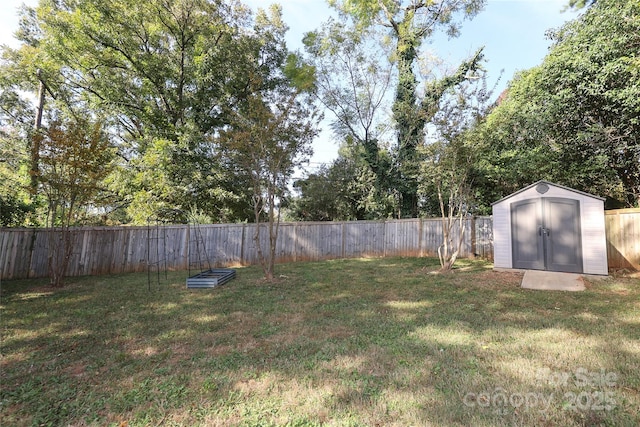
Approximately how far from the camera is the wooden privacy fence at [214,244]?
296 inches

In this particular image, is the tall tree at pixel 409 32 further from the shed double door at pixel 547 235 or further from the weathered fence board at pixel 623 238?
the weathered fence board at pixel 623 238

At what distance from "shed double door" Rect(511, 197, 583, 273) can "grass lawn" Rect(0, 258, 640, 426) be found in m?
1.38

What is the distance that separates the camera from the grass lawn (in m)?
→ 1.96

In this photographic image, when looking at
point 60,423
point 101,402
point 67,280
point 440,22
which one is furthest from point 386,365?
point 440,22

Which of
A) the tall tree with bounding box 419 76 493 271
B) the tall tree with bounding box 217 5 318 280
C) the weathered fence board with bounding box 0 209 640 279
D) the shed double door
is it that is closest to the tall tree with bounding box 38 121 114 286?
Answer: the weathered fence board with bounding box 0 209 640 279

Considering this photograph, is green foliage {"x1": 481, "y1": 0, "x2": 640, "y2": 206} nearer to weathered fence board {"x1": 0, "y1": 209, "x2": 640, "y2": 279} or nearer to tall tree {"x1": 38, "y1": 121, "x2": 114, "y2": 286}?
weathered fence board {"x1": 0, "y1": 209, "x2": 640, "y2": 279}

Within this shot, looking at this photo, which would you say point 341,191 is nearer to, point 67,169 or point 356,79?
point 356,79

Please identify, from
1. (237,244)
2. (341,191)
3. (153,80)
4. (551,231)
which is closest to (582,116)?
(551,231)

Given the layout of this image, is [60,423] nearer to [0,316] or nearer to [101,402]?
[101,402]

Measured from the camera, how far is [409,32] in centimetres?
1320

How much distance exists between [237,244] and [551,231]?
9029 millimetres

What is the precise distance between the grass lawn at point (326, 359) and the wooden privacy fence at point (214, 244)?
9.63ft

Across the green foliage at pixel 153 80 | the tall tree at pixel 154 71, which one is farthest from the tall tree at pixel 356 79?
the tall tree at pixel 154 71

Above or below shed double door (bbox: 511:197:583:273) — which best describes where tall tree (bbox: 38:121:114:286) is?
above
